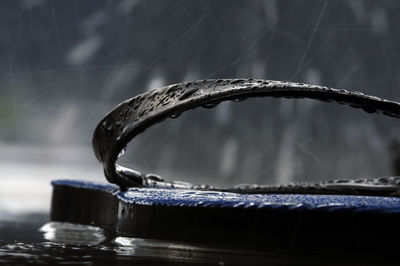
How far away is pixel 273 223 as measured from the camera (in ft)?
4.13

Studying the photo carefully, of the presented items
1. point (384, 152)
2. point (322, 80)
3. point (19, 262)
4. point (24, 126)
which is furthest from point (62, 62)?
point (19, 262)

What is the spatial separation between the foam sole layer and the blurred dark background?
5.83 meters

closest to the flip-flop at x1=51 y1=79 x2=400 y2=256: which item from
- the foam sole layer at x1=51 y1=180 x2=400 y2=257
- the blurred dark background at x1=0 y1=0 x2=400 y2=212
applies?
the foam sole layer at x1=51 y1=180 x2=400 y2=257

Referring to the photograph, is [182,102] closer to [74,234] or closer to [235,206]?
[235,206]

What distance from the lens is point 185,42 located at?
27.9 ft

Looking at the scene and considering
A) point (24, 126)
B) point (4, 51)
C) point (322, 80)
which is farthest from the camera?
point (24, 126)

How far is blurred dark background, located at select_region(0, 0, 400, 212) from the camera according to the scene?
7820 mm

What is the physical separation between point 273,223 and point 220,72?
700cm

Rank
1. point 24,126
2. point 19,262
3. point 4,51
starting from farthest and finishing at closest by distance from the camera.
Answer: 1. point 24,126
2. point 4,51
3. point 19,262

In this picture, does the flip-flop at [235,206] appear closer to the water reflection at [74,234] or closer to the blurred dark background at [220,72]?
the water reflection at [74,234]

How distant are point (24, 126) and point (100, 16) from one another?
3167 millimetres

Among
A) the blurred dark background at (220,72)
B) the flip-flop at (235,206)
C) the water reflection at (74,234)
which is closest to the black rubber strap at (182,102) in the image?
the flip-flop at (235,206)

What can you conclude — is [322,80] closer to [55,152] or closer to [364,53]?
[364,53]

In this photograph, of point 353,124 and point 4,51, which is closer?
point 353,124
